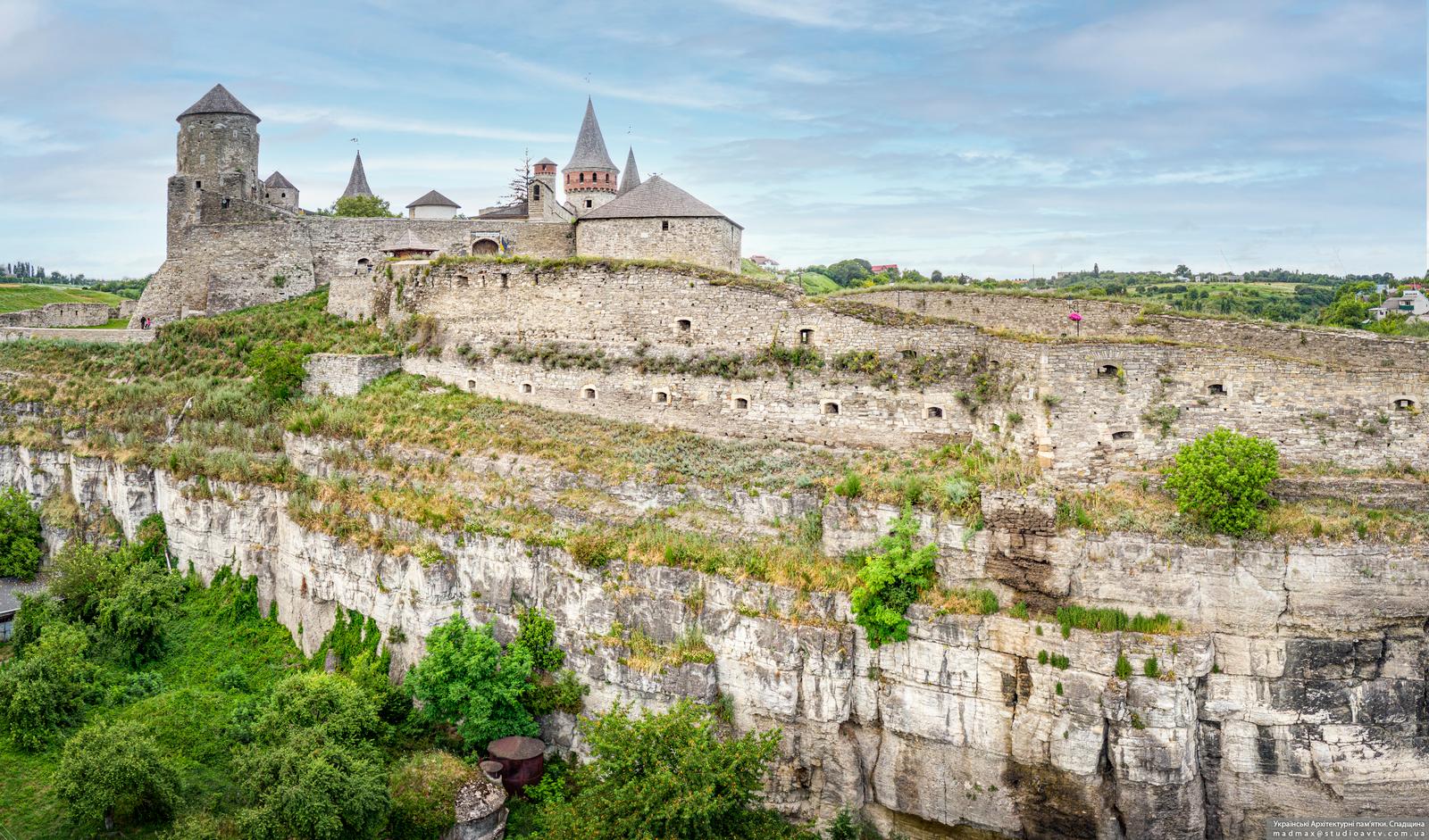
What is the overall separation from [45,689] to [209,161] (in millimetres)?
26838

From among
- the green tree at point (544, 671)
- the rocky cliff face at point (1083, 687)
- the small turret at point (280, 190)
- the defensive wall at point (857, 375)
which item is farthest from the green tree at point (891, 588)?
the small turret at point (280, 190)

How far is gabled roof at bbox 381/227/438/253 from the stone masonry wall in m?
8.07

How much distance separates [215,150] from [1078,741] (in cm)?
4351

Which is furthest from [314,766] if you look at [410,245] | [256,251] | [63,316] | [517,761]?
[63,316]

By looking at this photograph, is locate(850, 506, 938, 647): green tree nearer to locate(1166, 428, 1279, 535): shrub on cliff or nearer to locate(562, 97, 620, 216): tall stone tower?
locate(1166, 428, 1279, 535): shrub on cliff

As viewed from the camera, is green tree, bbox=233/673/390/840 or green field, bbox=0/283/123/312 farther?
green field, bbox=0/283/123/312

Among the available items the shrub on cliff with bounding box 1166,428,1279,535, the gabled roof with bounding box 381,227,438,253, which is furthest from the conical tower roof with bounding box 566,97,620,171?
the shrub on cliff with bounding box 1166,428,1279,535

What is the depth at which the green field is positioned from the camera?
7094 centimetres

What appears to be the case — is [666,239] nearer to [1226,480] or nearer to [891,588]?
[891,588]

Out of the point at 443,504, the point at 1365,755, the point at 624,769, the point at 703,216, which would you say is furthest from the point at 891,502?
the point at 703,216

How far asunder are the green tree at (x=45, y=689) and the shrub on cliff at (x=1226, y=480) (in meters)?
29.5

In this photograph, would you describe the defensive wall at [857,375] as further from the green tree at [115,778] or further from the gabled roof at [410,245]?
the green tree at [115,778]

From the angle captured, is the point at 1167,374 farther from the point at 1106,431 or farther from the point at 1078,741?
the point at 1078,741

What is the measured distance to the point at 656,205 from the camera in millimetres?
34312
